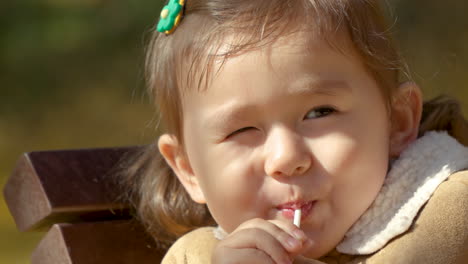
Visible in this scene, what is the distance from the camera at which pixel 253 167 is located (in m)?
1.68

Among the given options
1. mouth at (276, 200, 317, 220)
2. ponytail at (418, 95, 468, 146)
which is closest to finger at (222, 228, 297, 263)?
mouth at (276, 200, 317, 220)

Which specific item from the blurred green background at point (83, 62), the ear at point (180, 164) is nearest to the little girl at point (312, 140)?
the ear at point (180, 164)

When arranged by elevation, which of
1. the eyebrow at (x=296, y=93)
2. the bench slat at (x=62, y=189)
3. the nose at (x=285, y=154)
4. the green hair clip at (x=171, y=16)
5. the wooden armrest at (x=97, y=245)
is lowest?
the wooden armrest at (x=97, y=245)

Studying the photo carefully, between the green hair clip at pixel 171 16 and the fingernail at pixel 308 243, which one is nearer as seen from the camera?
the fingernail at pixel 308 243

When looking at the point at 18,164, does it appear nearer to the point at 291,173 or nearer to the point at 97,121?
the point at 291,173

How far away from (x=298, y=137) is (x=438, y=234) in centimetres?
31

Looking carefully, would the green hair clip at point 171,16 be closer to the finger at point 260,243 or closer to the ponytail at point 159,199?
the ponytail at point 159,199

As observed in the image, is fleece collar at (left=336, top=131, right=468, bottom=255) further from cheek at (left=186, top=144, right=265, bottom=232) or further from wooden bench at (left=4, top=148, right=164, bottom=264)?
wooden bench at (left=4, top=148, right=164, bottom=264)

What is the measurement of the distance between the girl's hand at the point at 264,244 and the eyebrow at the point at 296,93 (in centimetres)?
21

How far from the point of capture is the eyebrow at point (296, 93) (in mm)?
1639

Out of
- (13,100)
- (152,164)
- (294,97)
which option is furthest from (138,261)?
(13,100)

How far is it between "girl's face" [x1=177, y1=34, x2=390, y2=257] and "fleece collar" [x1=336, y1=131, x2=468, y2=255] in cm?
2

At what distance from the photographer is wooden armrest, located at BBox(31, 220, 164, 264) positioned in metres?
1.95

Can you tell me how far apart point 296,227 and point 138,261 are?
1.92 ft
